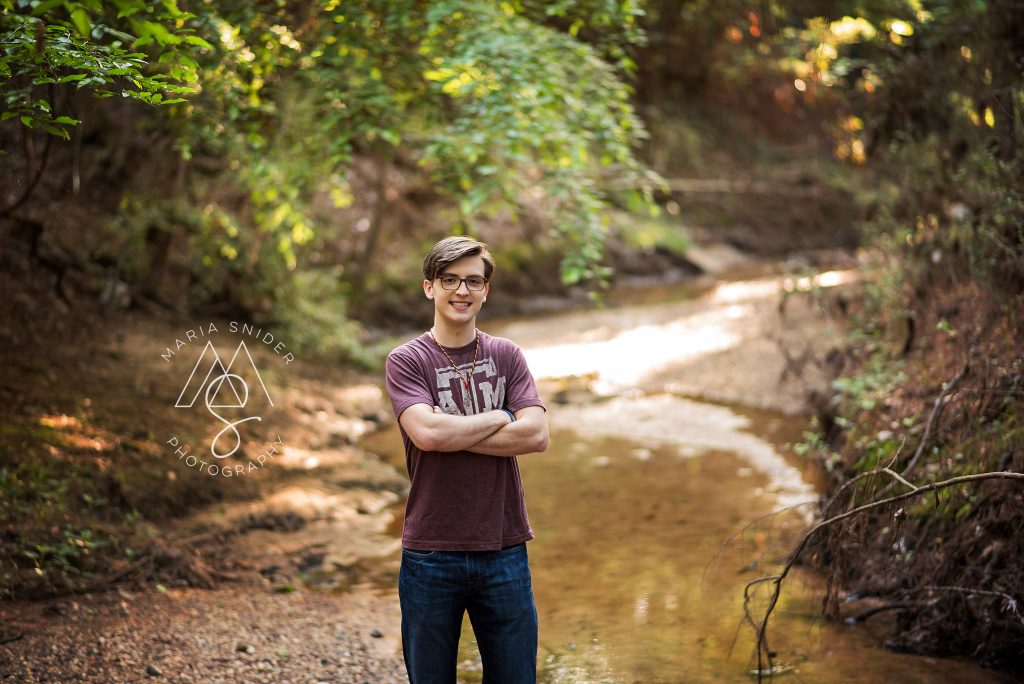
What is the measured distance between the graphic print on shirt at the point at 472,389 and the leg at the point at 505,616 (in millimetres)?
477

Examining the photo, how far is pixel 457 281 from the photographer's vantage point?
2.89m

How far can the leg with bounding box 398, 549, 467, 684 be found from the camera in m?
2.78

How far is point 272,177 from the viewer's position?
8461 mm

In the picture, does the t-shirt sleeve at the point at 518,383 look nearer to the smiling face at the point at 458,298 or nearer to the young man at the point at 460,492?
the young man at the point at 460,492

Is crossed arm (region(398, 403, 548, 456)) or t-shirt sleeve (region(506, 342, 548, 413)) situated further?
t-shirt sleeve (region(506, 342, 548, 413))

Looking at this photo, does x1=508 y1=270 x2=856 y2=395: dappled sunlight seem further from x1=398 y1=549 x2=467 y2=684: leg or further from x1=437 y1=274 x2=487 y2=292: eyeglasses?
x1=398 y1=549 x2=467 y2=684: leg

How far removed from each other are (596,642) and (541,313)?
1171cm

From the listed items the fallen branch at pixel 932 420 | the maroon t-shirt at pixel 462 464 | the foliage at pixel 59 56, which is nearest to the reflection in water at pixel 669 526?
the fallen branch at pixel 932 420

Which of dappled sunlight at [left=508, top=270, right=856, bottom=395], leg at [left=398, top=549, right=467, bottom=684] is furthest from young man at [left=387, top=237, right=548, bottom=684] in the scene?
dappled sunlight at [left=508, top=270, right=856, bottom=395]

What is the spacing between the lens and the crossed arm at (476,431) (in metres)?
2.78

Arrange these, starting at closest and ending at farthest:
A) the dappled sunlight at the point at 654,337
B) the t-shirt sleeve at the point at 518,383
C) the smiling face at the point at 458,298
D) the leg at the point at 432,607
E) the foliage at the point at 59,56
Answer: the leg at the point at 432,607
the smiling face at the point at 458,298
the t-shirt sleeve at the point at 518,383
the foliage at the point at 59,56
the dappled sunlight at the point at 654,337

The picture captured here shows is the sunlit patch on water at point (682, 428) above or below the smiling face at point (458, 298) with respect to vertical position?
below

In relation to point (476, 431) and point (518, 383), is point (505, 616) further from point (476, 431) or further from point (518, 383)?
point (518, 383)

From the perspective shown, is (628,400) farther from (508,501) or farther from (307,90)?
(508,501)
